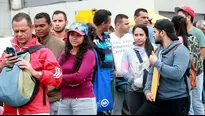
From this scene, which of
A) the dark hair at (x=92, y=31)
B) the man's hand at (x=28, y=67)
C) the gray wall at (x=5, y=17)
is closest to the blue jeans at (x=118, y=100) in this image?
the dark hair at (x=92, y=31)

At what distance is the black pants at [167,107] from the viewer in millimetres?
5543

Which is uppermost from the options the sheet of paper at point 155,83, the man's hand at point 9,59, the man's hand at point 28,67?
the man's hand at point 9,59

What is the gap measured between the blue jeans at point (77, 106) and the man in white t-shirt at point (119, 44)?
66.6 inches

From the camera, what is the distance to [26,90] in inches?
179

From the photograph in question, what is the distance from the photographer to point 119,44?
7492 millimetres

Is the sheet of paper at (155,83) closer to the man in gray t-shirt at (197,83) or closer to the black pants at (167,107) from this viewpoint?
the black pants at (167,107)

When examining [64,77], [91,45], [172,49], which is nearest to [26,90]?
[64,77]

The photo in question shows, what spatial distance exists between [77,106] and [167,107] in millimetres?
1132

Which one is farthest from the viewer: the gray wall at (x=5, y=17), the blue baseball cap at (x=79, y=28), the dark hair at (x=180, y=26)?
the gray wall at (x=5, y=17)

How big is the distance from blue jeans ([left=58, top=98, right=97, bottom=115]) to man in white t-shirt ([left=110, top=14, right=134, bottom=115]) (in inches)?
66.6

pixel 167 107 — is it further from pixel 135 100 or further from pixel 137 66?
pixel 137 66

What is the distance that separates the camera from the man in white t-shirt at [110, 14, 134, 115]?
290 inches

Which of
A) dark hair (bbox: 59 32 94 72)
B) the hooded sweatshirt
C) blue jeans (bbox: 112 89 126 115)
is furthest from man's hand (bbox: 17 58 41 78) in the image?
blue jeans (bbox: 112 89 126 115)

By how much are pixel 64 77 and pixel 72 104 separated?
38cm
